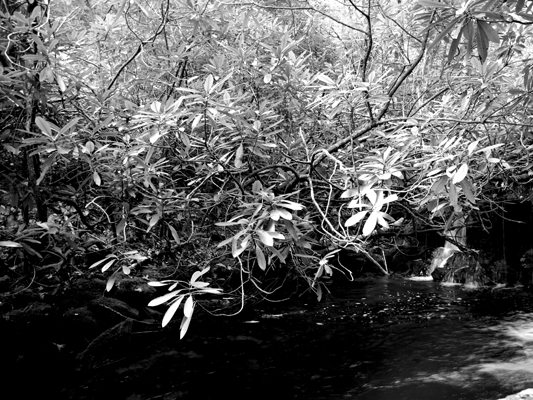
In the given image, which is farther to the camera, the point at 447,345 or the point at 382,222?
the point at 447,345

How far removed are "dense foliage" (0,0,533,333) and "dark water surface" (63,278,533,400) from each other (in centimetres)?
121

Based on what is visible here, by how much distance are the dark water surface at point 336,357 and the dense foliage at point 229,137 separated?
1205mm

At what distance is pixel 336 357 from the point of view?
501 centimetres

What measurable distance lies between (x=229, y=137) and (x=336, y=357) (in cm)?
340

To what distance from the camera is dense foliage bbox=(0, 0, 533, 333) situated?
A: 7.19ft

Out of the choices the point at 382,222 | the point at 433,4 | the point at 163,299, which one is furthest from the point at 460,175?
the point at 163,299

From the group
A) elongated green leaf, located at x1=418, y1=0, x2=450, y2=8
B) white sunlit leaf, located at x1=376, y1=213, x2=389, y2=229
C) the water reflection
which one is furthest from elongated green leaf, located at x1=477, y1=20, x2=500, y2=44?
the water reflection

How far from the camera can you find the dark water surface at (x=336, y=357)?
412cm

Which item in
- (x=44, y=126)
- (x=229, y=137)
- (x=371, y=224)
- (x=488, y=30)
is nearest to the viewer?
(x=488, y=30)

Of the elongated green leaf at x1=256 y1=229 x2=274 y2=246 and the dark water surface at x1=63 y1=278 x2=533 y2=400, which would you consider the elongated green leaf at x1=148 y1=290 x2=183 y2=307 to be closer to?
the elongated green leaf at x1=256 y1=229 x2=274 y2=246

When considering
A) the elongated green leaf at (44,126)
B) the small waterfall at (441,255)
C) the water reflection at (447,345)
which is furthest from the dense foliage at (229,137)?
the small waterfall at (441,255)

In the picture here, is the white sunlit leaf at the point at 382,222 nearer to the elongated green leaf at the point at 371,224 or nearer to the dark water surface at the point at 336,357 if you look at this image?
the elongated green leaf at the point at 371,224

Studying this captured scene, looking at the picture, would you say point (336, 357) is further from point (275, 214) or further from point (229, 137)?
point (275, 214)

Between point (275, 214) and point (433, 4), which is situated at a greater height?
point (433, 4)
